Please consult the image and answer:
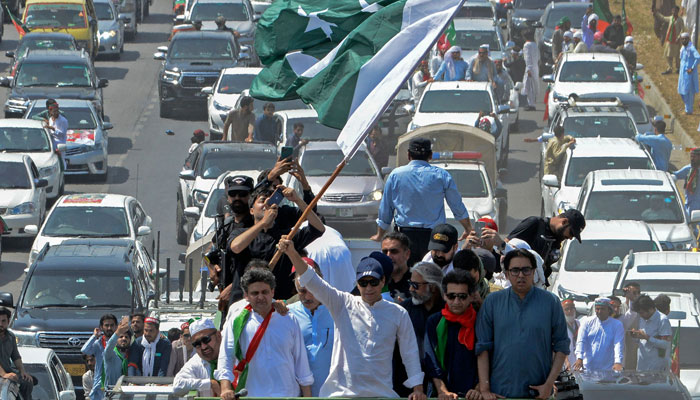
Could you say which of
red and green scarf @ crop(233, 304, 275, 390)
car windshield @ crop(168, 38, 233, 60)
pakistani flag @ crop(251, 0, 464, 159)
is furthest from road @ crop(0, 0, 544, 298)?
red and green scarf @ crop(233, 304, 275, 390)

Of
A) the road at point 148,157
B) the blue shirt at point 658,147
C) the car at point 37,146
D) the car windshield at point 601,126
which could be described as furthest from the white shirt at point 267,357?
the car at point 37,146

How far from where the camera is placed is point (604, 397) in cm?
1197

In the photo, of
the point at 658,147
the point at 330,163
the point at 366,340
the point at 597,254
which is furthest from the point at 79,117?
the point at 366,340

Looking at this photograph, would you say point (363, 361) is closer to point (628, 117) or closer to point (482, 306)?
point (482, 306)

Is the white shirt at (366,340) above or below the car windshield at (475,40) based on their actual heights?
above

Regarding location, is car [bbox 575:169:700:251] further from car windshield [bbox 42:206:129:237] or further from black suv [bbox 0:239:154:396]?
car windshield [bbox 42:206:129:237]

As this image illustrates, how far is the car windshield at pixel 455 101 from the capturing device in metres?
31.0

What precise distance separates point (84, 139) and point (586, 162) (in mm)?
9976

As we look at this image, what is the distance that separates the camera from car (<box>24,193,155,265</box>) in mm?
24312

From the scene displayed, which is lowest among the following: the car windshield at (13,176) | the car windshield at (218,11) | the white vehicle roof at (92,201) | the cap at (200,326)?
the car windshield at (218,11)

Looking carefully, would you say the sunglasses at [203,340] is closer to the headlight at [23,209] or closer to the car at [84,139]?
the headlight at [23,209]

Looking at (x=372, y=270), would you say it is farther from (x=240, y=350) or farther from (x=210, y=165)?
(x=210, y=165)

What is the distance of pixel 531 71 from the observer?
1464 inches

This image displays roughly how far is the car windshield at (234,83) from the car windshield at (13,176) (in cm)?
687
